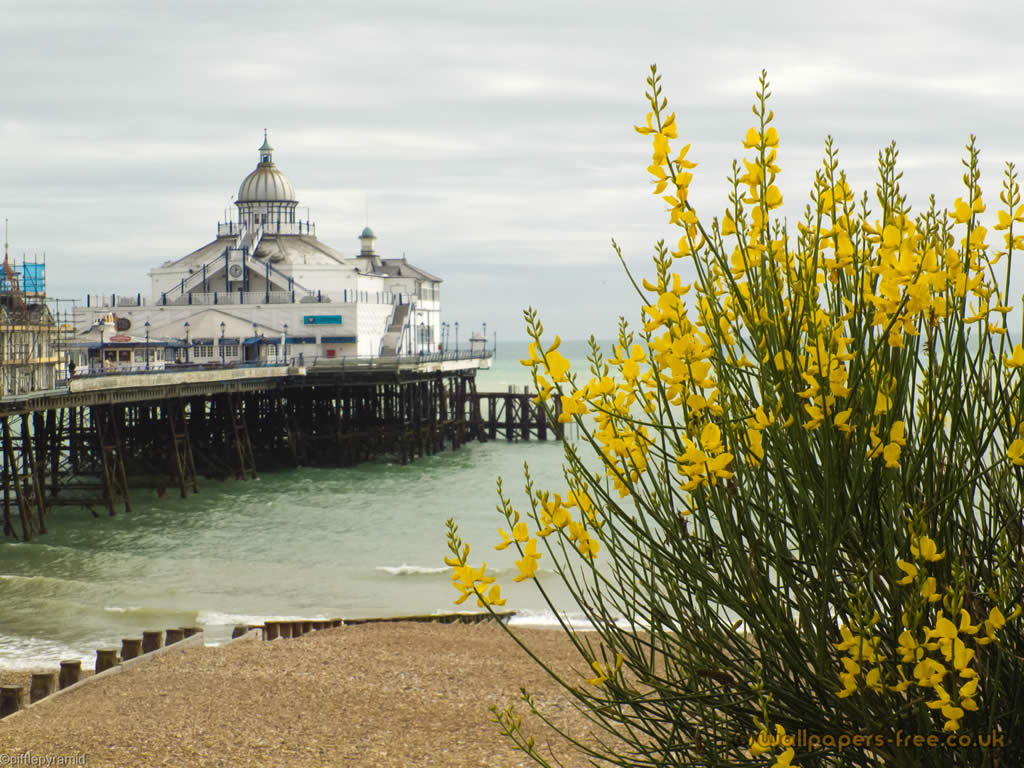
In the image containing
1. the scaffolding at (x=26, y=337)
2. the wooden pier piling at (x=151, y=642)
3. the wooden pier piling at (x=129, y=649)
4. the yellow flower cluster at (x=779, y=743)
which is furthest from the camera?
the scaffolding at (x=26, y=337)

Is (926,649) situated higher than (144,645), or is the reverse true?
(926,649)

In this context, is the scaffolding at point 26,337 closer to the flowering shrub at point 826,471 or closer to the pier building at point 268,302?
the pier building at point 268,302

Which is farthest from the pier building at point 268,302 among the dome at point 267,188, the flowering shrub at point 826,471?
the flowering shrub at point 826,471

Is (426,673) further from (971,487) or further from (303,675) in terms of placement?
(971,487)

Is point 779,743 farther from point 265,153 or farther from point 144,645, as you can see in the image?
point 265,153

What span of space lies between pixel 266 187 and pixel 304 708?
179 ft

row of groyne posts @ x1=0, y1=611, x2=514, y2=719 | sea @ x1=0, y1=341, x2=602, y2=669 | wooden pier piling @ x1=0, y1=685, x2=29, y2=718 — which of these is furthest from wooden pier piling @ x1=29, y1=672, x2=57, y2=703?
sea @ x1=0, y1=341, x2=602, y2=669

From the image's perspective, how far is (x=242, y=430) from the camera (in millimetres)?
41562

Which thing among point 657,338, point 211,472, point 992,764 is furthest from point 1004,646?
point 211,472

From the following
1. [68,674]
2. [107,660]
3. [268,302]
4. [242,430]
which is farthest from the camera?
[268,302]

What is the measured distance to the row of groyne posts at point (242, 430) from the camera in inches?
1246

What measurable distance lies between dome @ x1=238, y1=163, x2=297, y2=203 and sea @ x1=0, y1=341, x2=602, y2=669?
2699cm

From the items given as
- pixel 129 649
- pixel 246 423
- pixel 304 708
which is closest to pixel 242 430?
pixel 246 423

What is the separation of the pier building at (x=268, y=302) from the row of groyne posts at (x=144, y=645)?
33.6m
